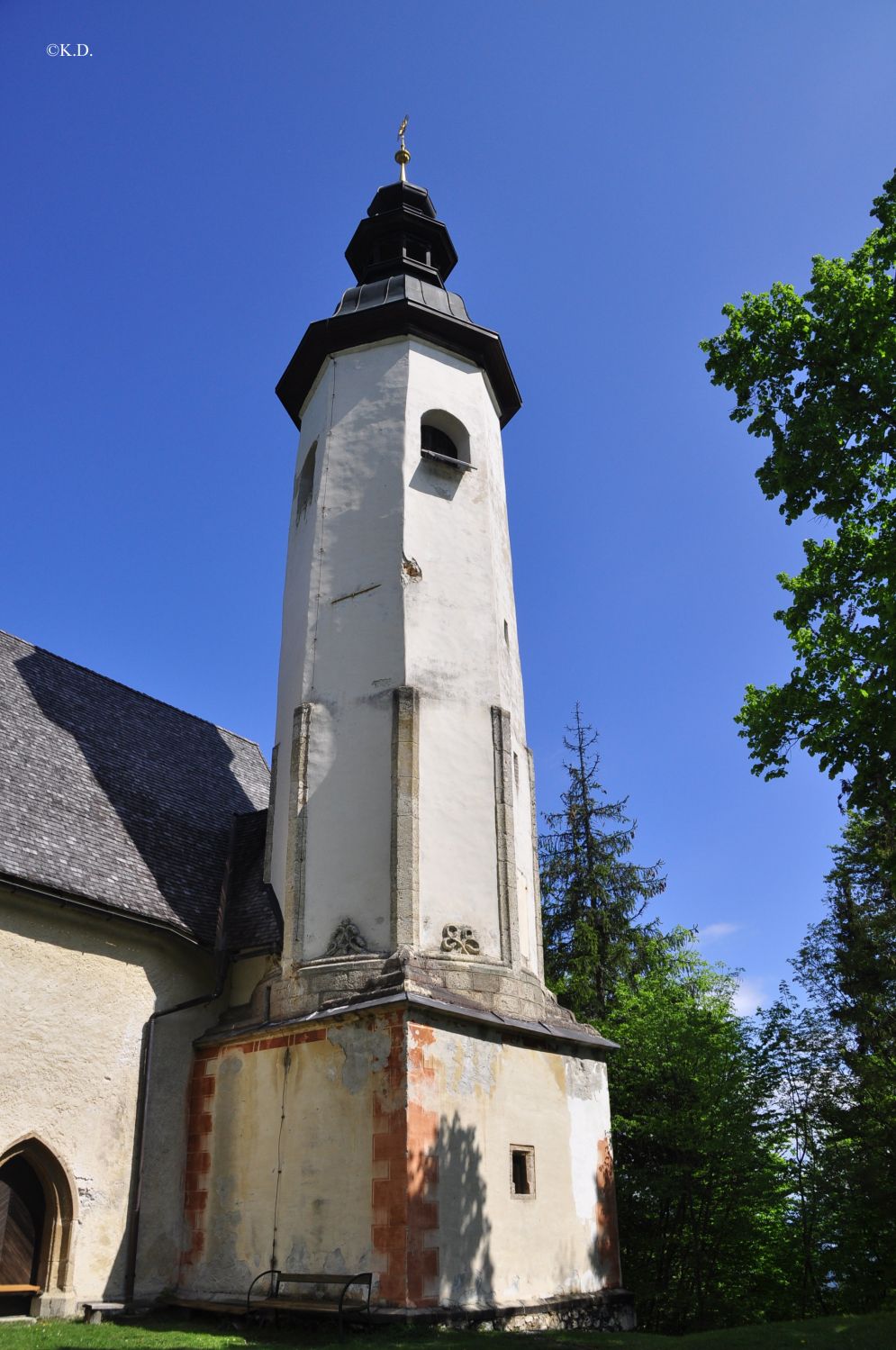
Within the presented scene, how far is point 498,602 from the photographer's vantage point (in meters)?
15.6

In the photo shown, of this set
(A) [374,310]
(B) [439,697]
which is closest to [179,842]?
(B) [439,697]

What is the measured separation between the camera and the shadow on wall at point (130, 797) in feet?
44.3

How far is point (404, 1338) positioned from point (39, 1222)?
15.8ft

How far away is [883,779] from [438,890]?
533cm

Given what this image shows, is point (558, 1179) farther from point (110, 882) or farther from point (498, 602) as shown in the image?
point (498, 602)

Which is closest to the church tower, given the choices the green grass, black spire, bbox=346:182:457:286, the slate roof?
the green grass

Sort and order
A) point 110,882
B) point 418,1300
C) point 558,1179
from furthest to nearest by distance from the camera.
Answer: point 110,882 < point 558,1179 < point 418,1300

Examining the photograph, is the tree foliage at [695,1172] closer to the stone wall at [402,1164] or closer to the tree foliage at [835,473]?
the stone wall at [402,1164]

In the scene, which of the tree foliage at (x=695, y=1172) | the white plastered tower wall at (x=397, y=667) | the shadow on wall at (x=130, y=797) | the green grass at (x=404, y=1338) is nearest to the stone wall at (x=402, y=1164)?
the green grass at (x=404, y=1338)

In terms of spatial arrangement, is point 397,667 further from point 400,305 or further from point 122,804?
point 400,305

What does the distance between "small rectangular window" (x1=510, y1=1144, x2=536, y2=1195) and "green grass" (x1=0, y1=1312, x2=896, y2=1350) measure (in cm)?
147

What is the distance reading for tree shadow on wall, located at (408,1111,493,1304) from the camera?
402 inches

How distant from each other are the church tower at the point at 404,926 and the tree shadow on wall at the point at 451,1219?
0.09 feet

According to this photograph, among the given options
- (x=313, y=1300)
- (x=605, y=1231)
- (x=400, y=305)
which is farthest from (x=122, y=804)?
(x=400, y=305)
